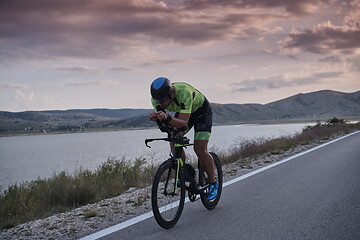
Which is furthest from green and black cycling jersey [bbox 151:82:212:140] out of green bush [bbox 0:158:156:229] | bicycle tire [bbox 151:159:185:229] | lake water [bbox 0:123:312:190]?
lake water [bbox 0:123:312:190]

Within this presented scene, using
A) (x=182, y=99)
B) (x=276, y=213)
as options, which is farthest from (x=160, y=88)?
(x=276, y=213)

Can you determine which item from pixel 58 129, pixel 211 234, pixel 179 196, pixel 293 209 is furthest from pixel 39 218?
pixel 58 129

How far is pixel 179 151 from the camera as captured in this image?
15.5ft

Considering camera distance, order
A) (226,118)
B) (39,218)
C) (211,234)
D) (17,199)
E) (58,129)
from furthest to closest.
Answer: (226,118)
(58,129)
(17,199)
(39,218)
(211,234)

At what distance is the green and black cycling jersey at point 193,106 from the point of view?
4543mm

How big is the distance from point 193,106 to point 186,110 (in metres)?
0.63

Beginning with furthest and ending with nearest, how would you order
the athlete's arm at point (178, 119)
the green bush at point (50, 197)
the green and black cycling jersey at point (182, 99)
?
the green bush at point (50, 197) → the green and black cycling jersey at point (182, 99) → the athlete's arm at point (178, 119)

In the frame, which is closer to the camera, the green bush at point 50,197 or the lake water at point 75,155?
the green bush at point 50,197

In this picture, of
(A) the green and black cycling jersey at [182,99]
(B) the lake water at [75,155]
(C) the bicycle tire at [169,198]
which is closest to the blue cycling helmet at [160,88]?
(A) the green and black cycling jersey at [182,99]

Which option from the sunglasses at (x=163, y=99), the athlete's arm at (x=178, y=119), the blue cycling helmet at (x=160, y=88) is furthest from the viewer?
the sunglasses at (x=163, y=99)

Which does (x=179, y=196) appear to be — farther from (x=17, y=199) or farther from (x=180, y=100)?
(x=17, y=199)

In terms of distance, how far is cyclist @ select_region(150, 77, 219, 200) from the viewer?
4316 millimetres

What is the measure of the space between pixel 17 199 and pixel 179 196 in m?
4.19

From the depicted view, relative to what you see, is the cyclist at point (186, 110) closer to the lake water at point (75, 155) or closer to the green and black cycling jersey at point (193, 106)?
the green and black cycling jersey at point (193, 106)
